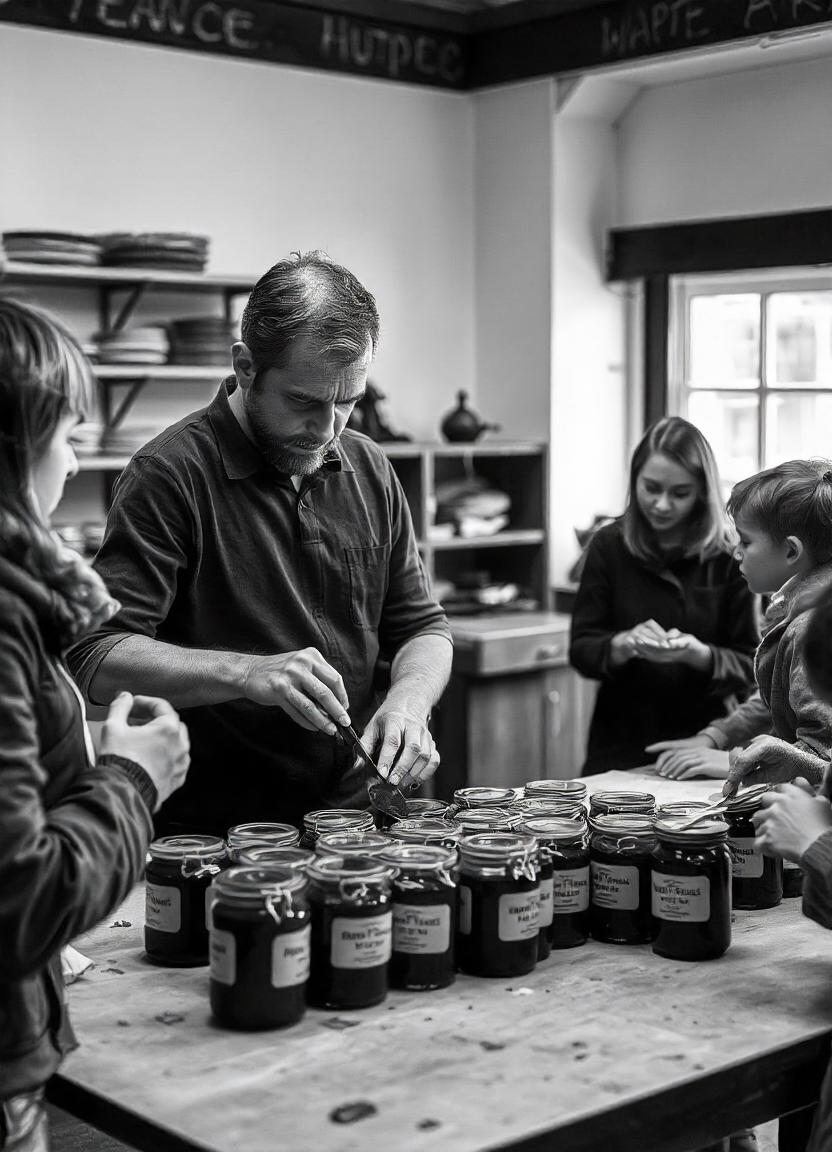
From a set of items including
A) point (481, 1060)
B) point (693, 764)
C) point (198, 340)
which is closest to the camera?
point (481, 1060)

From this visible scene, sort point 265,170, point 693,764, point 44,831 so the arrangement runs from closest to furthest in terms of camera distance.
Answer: point 44,831
point 693,764
point 265,170

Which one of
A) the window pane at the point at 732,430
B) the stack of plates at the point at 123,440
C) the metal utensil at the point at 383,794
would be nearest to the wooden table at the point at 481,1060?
the metal utensil at the point at 383,794

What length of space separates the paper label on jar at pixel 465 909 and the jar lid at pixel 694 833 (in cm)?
29

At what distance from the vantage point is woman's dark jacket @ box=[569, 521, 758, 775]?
352cm

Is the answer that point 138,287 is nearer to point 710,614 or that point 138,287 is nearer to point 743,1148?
point 710,614

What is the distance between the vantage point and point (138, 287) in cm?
490

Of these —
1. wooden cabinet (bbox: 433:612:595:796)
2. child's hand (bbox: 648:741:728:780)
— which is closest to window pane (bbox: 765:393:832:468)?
wooden cabinet (bbox: 433:612:595:796)

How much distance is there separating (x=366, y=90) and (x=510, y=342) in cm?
112

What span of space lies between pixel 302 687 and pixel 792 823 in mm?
704

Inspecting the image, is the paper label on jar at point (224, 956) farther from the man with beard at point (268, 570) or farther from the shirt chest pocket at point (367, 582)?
the shirt chest pocket at point (367, 582)

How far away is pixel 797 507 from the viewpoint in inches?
103

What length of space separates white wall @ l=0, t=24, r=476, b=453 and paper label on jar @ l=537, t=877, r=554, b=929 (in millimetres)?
3581

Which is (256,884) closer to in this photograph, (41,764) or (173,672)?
(41,764)

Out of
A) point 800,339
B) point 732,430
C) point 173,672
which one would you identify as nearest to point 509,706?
point 732,430
